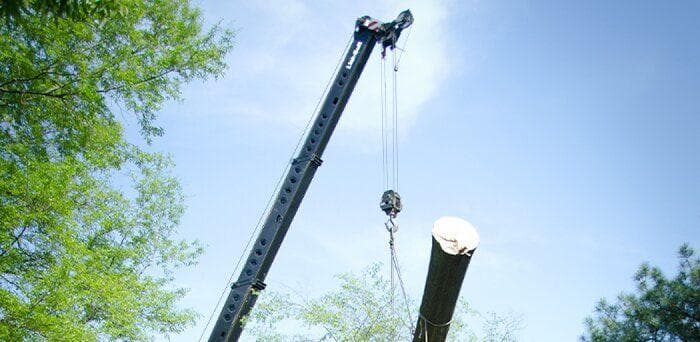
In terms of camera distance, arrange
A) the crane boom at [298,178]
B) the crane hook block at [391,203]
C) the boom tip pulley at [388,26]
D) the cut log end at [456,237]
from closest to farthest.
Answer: the cut log end at [456,237] < the crane boom at [298,178] < the crane hook block at [391,203] < the boom tip pulley at [388,26]

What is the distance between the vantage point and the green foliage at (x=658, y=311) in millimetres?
11031

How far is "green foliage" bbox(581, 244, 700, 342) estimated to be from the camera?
36.2ft

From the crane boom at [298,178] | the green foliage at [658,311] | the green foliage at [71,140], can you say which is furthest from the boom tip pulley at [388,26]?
the green foliage at [658,311]

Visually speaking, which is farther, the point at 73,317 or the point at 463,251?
the point at 73,317

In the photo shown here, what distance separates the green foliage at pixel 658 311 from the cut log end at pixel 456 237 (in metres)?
10.2

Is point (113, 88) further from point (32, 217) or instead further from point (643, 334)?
point (643, 334)

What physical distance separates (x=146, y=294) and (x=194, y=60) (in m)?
5.92

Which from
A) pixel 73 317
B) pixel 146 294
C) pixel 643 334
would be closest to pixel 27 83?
pixel 73 317

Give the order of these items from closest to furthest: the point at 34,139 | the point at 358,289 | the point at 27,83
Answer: the point at 27,83
the point at 34,139
the point at 358,289

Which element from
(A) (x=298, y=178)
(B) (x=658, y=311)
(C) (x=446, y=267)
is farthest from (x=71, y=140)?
(B) (x=658, y=311)

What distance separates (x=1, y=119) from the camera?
852 cm

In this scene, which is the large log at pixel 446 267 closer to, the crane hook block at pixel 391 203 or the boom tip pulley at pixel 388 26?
the crane hook block at pixel 391 203

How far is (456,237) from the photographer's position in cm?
288

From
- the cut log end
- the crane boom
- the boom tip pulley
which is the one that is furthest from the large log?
the boom tip pulley
